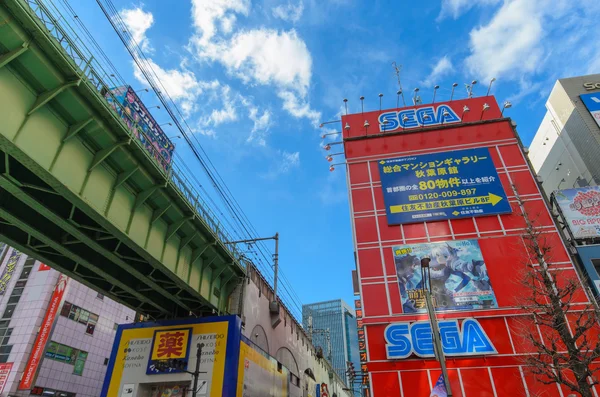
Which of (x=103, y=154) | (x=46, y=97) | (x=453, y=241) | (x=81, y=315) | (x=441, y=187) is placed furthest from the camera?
(x=81, y=315)

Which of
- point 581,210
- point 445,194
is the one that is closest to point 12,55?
point 445,194

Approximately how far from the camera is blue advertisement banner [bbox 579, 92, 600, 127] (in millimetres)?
37434

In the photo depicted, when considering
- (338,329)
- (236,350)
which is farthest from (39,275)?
(338,329)

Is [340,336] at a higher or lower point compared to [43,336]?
higher

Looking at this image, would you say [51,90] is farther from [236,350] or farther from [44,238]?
[236,350]

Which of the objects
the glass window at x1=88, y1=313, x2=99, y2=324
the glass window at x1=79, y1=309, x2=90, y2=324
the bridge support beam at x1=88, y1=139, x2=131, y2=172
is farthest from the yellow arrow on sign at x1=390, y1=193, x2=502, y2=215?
the glass window at x1=88, y1=313, x2=99, y2=324

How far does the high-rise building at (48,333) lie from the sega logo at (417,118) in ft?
114

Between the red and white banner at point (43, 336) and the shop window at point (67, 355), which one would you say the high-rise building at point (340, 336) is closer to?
the shop window at point (67, 355)

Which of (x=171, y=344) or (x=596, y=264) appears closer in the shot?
(x=171, y=344)

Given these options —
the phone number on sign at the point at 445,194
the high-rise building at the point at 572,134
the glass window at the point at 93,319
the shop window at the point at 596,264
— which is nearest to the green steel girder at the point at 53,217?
the phone number on sign at the point at 445,194

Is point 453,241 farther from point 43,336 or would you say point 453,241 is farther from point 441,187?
point 43,336

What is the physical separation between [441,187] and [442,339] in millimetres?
10304

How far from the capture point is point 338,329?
12681 centimetres

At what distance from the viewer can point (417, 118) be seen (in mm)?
29438
